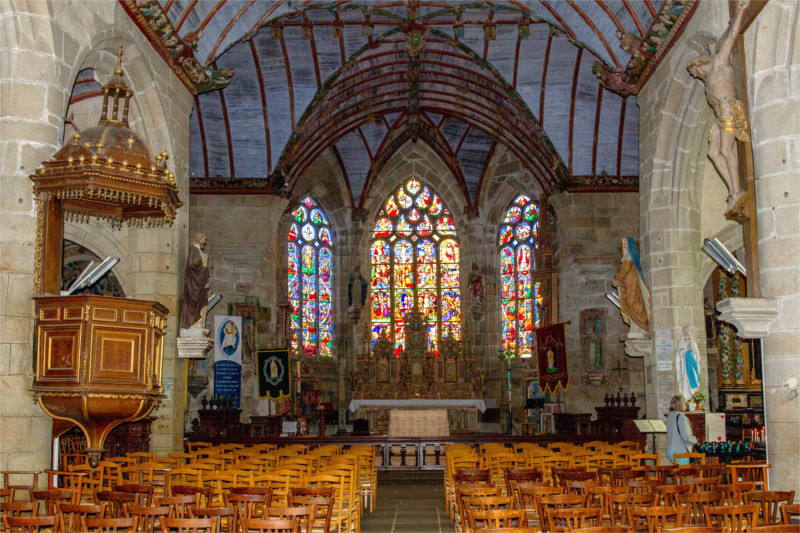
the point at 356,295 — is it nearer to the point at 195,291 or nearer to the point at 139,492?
the point at 195,291

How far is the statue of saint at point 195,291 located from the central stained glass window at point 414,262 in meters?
14.2

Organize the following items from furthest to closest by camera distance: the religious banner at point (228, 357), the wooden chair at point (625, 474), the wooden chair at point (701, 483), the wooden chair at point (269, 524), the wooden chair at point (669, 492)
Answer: the religious banner at point (228, 357), the wooden chair at point (625, 474), the wooden chair at point (701, 483), the wooden chair at point (669, 492), the wooden chair at point (269, 524)

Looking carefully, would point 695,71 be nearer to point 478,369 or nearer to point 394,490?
point 394,490

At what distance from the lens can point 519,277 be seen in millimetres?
27141

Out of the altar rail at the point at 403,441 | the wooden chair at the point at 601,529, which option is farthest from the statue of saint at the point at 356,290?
the wooden chair at the point at 601,529

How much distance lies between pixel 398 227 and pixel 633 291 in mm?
14614

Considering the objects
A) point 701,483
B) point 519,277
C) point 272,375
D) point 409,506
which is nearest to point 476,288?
point 519,277

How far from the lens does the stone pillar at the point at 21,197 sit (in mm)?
9250

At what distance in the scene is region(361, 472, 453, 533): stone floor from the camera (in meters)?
9.91

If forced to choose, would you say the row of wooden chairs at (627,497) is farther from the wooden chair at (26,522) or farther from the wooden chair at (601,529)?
the wooden chair at (26,522)

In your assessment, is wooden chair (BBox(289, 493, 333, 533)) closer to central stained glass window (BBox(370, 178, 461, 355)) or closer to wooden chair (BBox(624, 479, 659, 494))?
wooden chair (BBox(624, 479, 659, 494))

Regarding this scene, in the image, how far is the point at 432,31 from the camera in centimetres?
2002

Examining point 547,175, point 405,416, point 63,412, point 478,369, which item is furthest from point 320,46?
point 63,412

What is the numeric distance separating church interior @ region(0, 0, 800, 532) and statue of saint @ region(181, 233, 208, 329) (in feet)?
0.13
